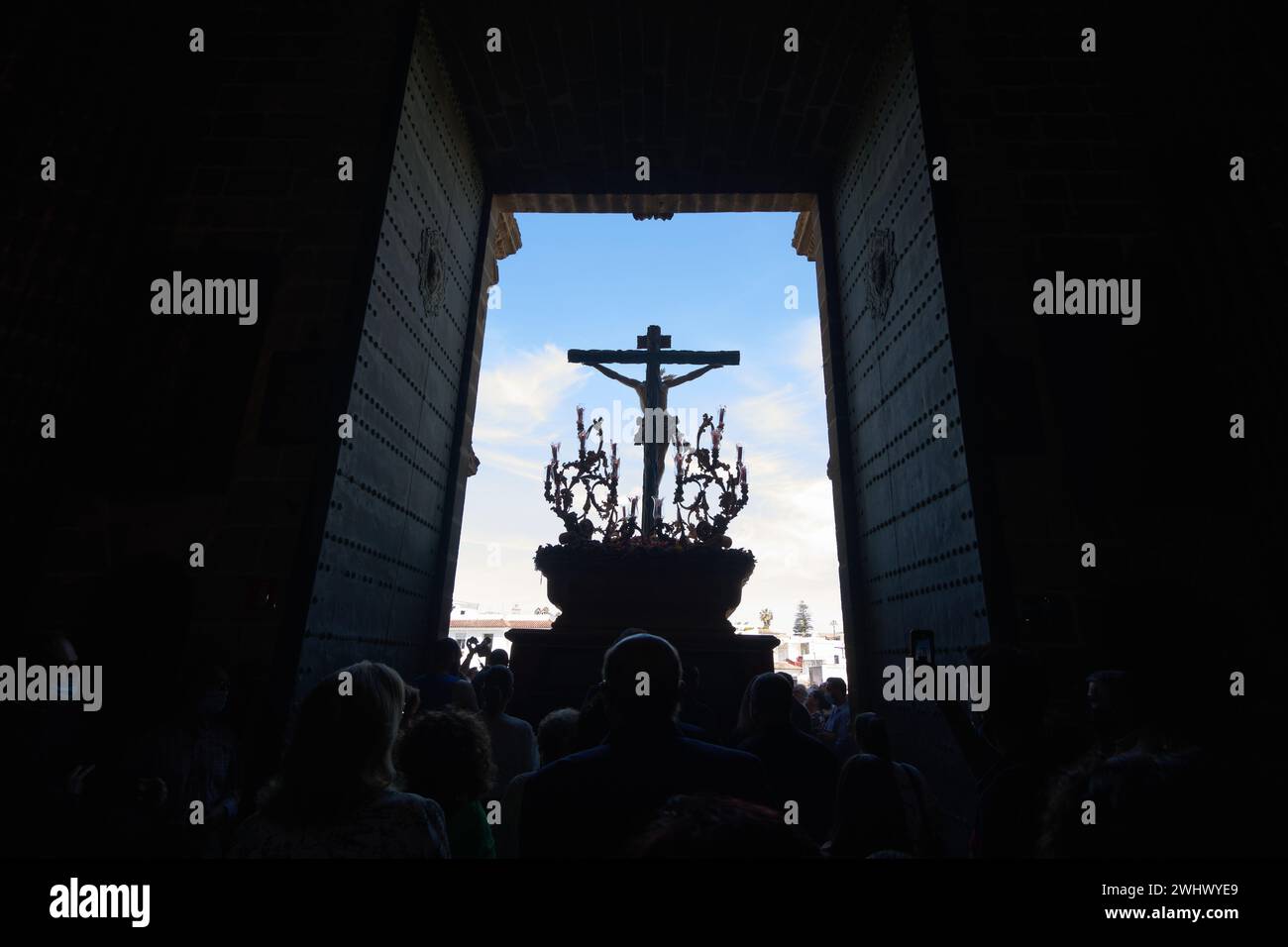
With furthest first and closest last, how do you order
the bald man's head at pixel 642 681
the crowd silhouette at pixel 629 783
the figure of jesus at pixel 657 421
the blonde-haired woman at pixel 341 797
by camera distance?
the figure of jesus at pixel 657 421 → the bald man's head at pixel 642 681 → the blonde-haired woman at pixel 341 797 → the crowd silhouette at pixel 629 783

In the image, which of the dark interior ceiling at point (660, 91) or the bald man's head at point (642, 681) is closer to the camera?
the bald man's head at point (642, 681)

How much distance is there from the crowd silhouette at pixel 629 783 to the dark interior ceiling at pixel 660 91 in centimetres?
528

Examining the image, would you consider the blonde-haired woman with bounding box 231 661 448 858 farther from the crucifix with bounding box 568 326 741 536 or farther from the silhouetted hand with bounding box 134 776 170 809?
the crucifix with bounding box 568 326 741 536

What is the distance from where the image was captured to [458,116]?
607 centimetres

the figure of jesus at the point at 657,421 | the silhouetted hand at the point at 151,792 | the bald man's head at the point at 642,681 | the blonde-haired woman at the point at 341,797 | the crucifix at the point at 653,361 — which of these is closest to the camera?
the blonde-haired woman at the point at 341,797

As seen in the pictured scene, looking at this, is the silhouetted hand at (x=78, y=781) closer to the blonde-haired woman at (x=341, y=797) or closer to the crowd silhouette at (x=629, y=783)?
the crowd silhouette at (x=629, y=783)

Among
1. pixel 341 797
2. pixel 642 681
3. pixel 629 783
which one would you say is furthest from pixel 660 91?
pixel 341 797

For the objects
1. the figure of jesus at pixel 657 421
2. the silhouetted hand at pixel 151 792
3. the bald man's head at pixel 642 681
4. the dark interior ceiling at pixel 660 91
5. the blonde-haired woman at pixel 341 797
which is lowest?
the silhouetted hand at pixel 151 792

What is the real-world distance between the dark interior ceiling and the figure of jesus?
10.4ft

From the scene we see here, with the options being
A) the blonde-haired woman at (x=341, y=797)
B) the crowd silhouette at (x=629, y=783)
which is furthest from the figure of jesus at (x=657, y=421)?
the blonde-haired woman at (x=341, y=797)

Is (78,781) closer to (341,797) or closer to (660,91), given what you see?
(341,797)

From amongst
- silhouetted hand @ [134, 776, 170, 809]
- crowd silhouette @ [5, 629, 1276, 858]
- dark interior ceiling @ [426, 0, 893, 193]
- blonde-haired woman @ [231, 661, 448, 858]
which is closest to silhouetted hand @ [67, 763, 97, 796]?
crowd silhouette @ [5, 629, 1276, 858]

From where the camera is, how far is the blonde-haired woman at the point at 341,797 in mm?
1539

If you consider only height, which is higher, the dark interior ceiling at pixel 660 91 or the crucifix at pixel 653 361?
the dark interior ceiling at pixel 660 91
